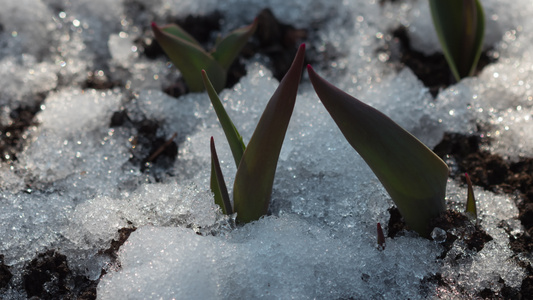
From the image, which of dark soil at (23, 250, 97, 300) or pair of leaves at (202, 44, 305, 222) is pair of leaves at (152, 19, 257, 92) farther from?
dark soil at (23, 250, 97, 300)

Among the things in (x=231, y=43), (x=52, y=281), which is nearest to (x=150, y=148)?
(x=231, y=43)

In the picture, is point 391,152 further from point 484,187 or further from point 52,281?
point 52,281

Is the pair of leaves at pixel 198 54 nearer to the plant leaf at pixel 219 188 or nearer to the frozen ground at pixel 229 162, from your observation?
the frozen ground at pixel 229 162

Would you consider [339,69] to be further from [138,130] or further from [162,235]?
[162,235]

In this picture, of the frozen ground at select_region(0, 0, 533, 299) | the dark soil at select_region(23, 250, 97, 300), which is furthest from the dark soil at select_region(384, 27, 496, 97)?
the dark soil at select_region(23, 250, 97, 300)

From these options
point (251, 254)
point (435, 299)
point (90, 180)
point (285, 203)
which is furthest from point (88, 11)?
point (435, 299)

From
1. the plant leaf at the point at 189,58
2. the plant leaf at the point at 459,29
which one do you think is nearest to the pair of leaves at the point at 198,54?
the plant leaf at the point at 189,58
